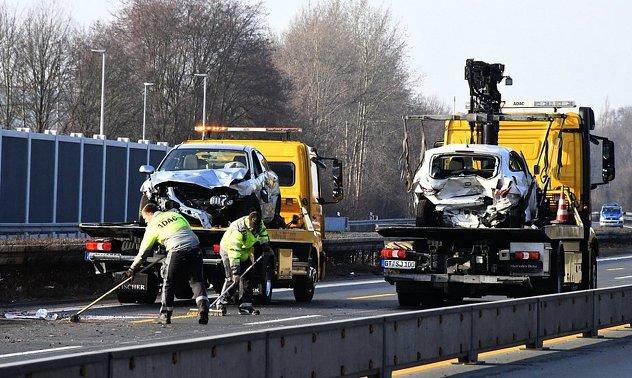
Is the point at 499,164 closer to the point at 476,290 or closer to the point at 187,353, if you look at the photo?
the point at 476,290

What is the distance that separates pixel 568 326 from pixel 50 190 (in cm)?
2725

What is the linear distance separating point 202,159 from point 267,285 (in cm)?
233

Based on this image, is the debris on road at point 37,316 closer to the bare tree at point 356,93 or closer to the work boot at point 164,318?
the work boot at point 164,318

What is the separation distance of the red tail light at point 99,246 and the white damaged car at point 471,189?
5017 mm

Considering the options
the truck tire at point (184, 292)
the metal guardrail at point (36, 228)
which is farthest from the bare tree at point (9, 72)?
the truck tire at point (184, 292)

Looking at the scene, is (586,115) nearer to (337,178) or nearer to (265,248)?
(337,178)

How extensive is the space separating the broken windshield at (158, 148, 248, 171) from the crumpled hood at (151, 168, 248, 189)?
0.31 metres

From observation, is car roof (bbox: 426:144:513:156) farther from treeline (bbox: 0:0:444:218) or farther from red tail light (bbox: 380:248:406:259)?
treeline (bbox: 0:0:444:218)

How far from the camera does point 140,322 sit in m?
20.0

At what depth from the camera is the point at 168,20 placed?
250ft

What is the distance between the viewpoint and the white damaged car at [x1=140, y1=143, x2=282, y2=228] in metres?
23.7

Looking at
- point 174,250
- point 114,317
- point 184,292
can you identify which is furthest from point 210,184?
point 174,250

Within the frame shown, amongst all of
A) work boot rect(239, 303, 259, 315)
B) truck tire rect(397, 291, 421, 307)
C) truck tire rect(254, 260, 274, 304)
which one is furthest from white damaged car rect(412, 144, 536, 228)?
work boot rect(239, 303, 259, 315)

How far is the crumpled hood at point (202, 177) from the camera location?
77.8 feet
